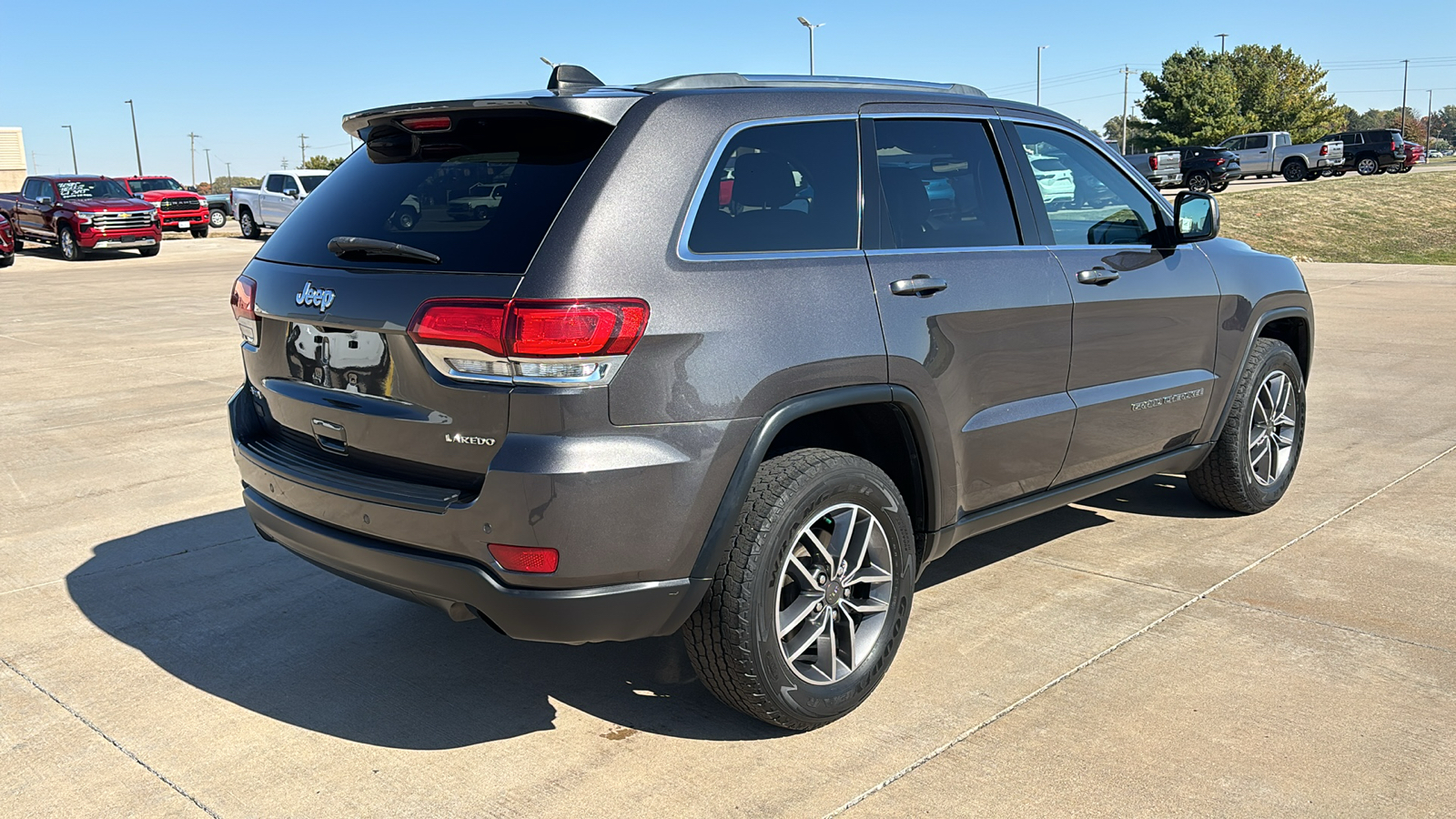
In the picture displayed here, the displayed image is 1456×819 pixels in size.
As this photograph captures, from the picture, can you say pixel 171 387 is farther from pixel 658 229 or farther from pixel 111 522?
pixel 658 229

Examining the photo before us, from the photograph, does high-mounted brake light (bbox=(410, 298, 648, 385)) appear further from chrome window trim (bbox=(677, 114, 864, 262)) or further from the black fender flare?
the black fender flare

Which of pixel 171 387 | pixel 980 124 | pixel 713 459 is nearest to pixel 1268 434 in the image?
pixel 980 124

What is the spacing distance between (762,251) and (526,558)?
104cm

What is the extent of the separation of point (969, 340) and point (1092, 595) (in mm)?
1289

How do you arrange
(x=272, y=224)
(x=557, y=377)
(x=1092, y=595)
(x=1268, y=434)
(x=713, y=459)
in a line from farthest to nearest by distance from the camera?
(x=272, y=224) → (x=1268, y=434) → (x=1092, y=595) → (x=713, y=459) → (x=557, y=377)

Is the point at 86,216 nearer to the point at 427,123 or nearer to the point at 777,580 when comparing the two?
the point at 427,123

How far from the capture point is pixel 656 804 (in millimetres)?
3010

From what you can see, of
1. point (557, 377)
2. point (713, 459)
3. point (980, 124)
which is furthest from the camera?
point (980, 124)

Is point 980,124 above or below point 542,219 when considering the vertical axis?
above

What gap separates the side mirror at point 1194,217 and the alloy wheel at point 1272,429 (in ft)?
3.15

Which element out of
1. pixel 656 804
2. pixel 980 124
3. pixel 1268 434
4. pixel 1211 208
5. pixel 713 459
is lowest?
pixel 656 804

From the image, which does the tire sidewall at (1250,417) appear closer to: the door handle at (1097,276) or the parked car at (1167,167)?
the door handle at (1097,276)

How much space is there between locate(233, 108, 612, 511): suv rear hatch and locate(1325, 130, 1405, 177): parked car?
141ft

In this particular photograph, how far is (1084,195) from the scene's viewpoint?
4.46m
